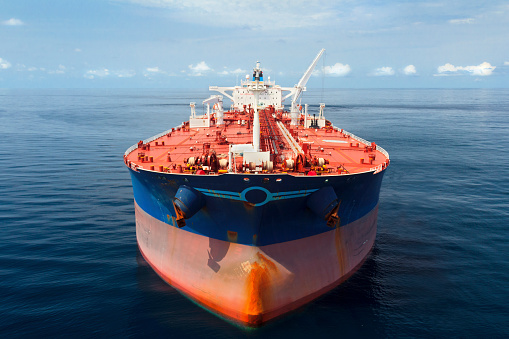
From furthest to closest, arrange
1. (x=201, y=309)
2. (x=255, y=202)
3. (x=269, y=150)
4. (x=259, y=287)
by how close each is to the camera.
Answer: (x=269, y=150) < (x=201, y=309) < (x=259, y=287) < (x=255, y=202)

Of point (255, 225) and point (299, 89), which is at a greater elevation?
point (299, 89)

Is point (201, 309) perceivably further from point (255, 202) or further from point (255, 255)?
point (255, 202)

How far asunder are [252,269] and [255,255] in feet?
2.33

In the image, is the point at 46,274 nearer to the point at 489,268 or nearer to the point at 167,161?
the point at 167,161

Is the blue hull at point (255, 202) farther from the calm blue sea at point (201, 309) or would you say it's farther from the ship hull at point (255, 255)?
the calm blue sea at point (201, 309)

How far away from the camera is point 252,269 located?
17250 millimetres

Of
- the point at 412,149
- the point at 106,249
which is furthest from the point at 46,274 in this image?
the point at 412,149

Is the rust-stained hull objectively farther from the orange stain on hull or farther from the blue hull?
the blue hull

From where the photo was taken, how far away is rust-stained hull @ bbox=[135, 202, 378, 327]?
17.2 meters

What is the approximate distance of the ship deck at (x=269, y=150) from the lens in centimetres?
1889

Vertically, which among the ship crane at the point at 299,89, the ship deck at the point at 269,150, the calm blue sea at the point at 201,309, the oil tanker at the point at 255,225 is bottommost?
the calm blue sea at the point at 201,309

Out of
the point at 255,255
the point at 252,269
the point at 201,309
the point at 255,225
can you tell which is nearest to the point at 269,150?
the point at 255,225

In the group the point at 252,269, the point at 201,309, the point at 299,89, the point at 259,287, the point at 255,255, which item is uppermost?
the point at 299,89

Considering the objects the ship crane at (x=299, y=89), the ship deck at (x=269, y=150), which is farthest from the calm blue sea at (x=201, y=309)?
the ship crane at (x=299, y=89)
